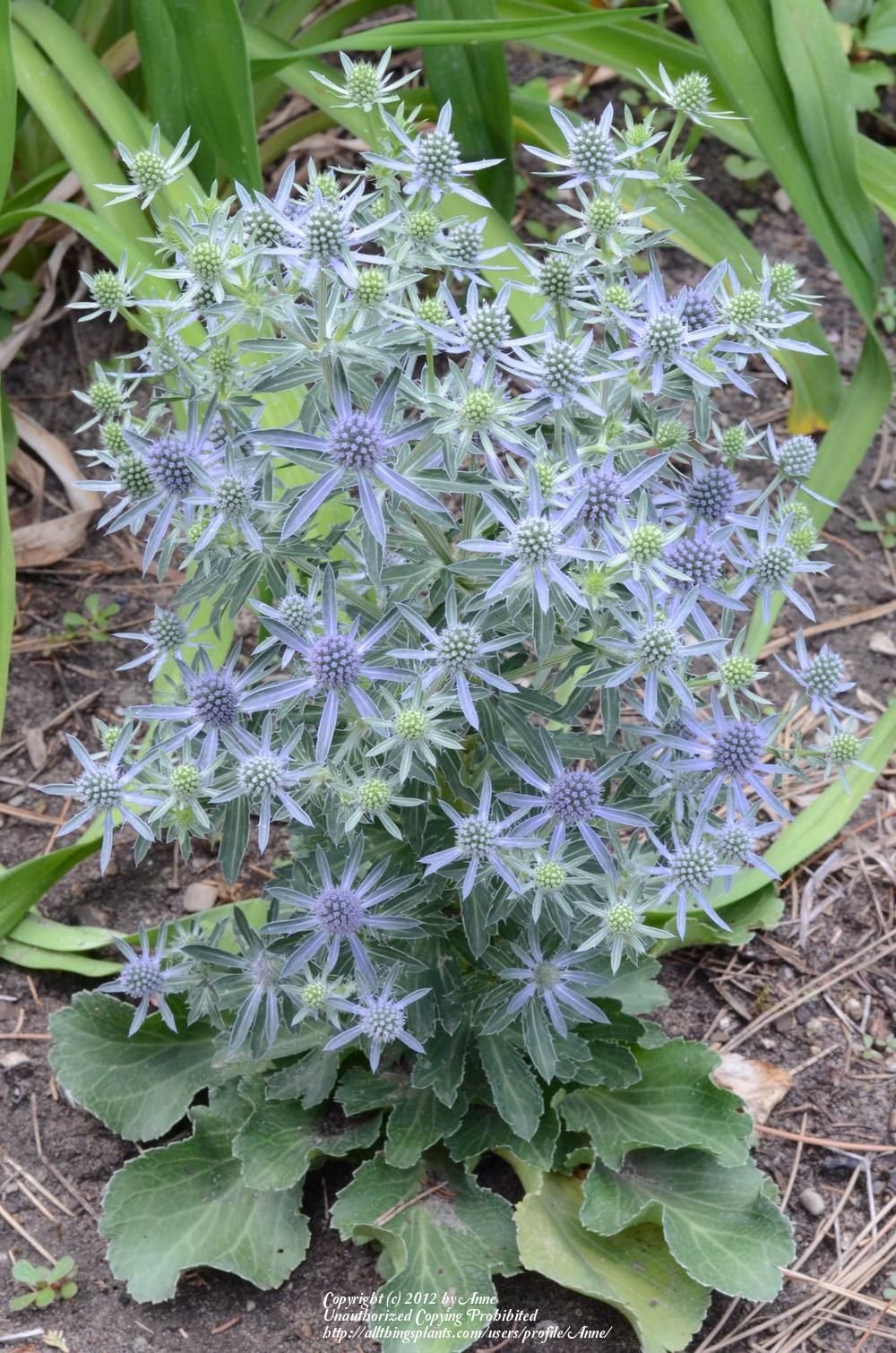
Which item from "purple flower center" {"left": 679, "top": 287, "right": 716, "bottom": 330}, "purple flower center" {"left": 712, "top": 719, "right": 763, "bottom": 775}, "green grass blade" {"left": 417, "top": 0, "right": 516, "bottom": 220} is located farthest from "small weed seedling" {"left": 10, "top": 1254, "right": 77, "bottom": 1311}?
"green grass blade" {"left": 417, "top": 0, "right": 516, "bottom": 220}

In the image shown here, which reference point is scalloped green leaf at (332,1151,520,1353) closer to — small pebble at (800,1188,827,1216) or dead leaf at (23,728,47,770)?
small pebble at (800,1188,827,1216)

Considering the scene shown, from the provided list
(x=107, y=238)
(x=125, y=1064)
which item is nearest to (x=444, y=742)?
(x=125, y=1064)

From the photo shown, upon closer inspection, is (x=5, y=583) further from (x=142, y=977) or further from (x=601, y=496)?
(x=601, y=496)

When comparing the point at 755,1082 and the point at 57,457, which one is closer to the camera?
the point at 755,1082

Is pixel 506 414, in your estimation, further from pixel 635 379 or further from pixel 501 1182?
pixel 501 1182

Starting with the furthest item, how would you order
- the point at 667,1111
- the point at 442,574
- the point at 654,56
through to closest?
1. the point at 654,56
2. the point at 667,1111
3. the point at 442,574

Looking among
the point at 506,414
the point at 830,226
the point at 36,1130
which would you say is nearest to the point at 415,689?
the point at 506,414

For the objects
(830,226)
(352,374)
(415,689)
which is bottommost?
(830,226)
